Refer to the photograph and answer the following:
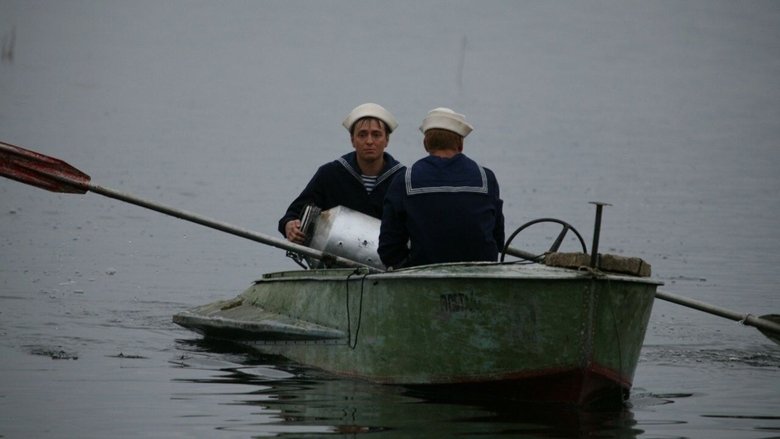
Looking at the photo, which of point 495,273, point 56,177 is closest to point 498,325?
point 495,273

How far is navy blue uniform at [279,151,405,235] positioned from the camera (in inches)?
473

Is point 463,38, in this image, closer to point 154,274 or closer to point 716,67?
point 716,67

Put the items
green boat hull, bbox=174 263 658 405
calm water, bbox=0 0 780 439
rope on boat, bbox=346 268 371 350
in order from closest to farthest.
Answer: green boat hull, bbox=174 263 658 405 → calm water, bbox=0 0 780 439 → rope on boat, bbox=346 268 371 350

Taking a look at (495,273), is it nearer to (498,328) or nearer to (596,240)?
(498,328)

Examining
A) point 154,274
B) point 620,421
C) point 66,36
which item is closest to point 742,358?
point 620,421

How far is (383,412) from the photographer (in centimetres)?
982

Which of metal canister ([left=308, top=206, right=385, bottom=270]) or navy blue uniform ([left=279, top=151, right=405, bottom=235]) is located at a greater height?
navy blue uniform ([left=279, top=151, right=405, bottom=235])

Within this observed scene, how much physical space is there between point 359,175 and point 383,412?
8.88 ft

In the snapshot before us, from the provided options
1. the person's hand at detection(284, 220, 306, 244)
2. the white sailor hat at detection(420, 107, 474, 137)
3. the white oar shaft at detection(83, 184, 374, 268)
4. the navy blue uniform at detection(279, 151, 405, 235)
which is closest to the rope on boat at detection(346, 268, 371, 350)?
the white oar shaft at detection(83, 184, 374, 268)

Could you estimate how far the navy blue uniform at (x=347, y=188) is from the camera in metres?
12.0

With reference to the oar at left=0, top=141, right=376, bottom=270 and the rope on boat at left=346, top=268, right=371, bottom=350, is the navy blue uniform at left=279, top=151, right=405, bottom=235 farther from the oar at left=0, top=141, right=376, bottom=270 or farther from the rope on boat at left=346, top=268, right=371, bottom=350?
the rope on boat at left=346, top=268, right=371, bottom=350

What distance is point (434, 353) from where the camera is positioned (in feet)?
33.1

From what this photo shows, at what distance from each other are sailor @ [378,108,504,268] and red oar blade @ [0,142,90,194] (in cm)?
372

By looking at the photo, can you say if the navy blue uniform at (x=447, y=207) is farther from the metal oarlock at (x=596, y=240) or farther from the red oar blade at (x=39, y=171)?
the red oar blade at (x=39, y=171)
